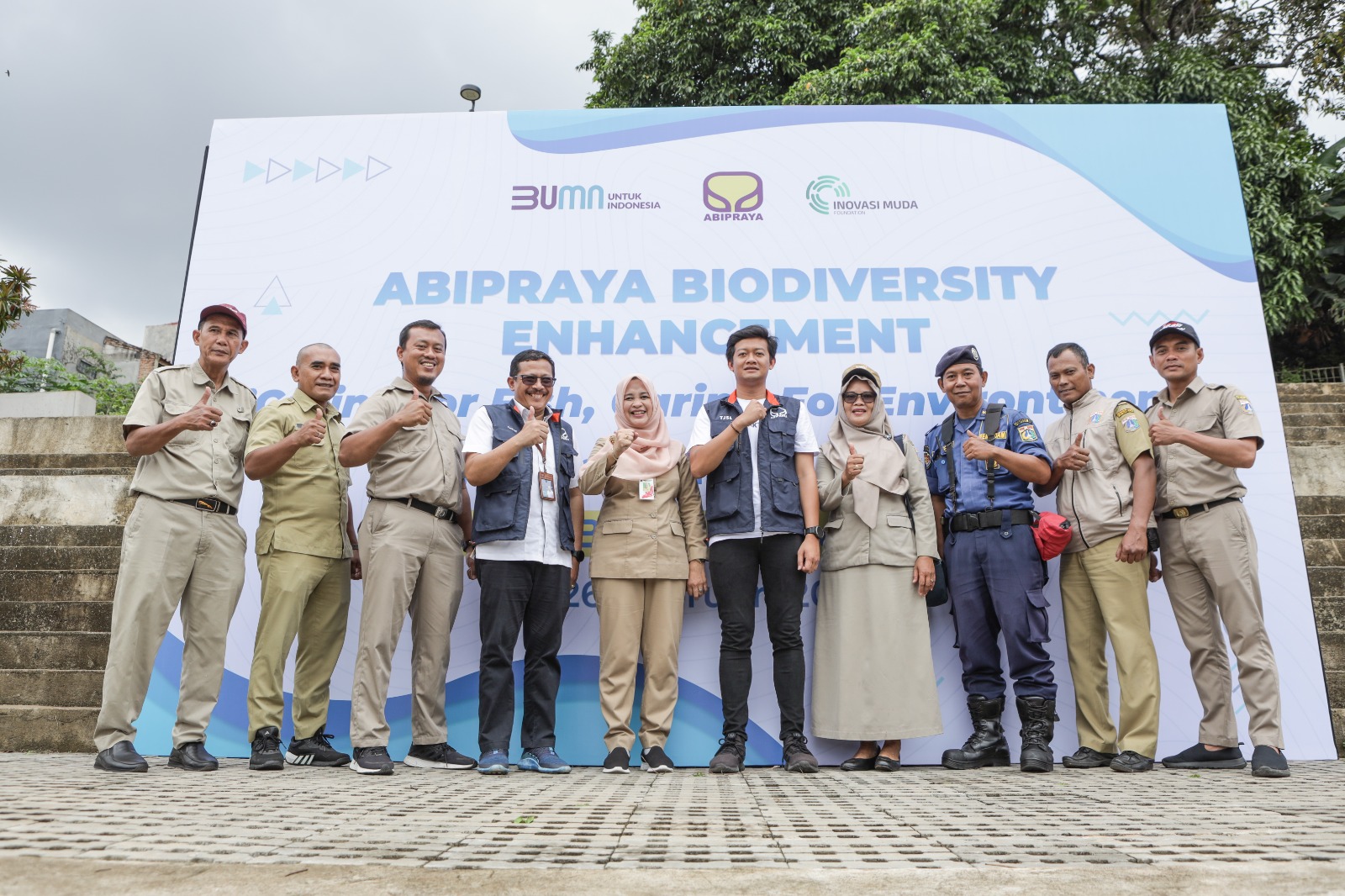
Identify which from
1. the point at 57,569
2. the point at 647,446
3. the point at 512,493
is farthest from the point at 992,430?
the point at 57,569

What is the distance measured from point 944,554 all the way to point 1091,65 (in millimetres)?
10454

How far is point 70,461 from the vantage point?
17.0 ft

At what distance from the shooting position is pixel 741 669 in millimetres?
3461

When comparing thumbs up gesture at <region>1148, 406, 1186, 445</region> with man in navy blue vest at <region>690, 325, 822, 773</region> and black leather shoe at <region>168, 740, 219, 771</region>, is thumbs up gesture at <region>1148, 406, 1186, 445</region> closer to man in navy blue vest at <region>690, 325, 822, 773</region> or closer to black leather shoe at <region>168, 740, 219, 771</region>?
man in navy blue vest at <region>690, 325, 822, 773</region>

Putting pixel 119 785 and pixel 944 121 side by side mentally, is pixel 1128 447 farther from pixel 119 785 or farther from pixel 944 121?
pixel 119 785

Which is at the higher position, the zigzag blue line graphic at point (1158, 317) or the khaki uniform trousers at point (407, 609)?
the zigzag blue line graphic at point (1158, 317)

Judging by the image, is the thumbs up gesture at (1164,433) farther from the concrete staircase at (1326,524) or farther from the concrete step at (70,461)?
the concrete step at (70,461)

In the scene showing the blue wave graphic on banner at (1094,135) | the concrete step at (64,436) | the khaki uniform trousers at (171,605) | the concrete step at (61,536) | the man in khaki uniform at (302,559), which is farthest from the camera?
the concrete step at (64,436)

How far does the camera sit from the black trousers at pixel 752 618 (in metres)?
3.44

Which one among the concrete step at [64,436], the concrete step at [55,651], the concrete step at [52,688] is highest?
the concrete step at [64,436]

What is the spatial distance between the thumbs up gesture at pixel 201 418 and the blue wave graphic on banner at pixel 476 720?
3.92 feet

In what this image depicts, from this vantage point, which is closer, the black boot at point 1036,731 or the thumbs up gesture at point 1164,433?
the black boot at point 1036,731

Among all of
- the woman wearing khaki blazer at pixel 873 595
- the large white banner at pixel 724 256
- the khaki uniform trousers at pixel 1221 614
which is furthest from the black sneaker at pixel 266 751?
the khaki uniform trousers at pixel 1221 614

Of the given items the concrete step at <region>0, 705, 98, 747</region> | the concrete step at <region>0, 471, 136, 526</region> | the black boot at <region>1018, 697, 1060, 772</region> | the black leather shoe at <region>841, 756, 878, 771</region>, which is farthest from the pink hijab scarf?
the concrete step at <region>0, 471, 136, 526</region>
